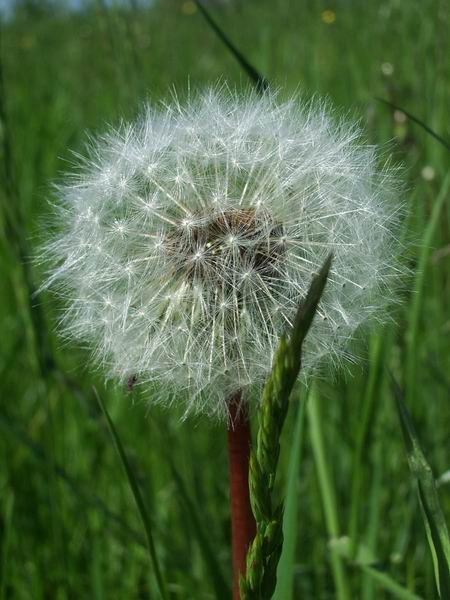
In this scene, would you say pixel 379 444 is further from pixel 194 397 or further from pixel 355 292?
pixel 194 397

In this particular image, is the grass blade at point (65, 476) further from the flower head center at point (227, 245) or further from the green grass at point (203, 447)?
the flower head center at point (227, 245)

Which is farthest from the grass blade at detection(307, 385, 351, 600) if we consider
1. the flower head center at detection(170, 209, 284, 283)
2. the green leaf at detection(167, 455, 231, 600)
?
the flower head center at detection(170, 209, 284, 283)

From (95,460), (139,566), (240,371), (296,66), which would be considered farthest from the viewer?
(296,66)

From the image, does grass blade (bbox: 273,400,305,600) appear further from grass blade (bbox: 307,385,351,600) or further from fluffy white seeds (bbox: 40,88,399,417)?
grass blade (bbox: 307,385,351,600)

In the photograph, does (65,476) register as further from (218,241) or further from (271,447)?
(271,447)

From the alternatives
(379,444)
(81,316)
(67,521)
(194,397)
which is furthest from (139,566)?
(194,397)

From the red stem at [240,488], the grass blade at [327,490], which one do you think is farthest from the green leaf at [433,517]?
the grass blade at [327,490]
